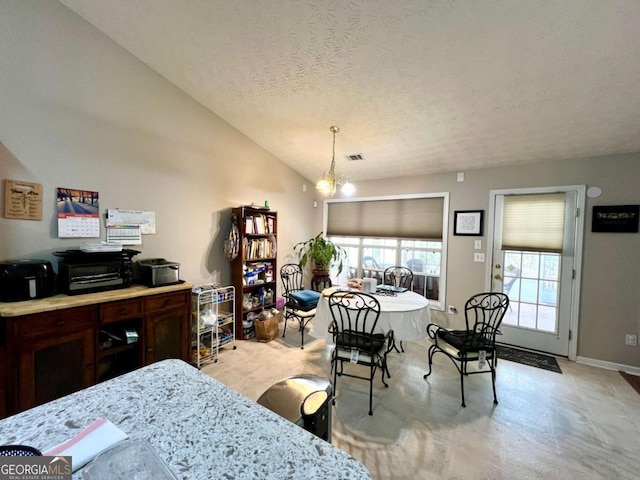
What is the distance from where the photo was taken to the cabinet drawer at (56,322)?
183cm

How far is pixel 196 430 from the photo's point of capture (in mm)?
752

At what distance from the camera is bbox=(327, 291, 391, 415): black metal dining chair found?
2305mm

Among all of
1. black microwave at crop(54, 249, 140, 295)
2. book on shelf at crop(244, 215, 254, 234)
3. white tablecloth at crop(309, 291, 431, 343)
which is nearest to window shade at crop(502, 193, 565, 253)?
white tablecloth at crop(309, 291, 431, 343)

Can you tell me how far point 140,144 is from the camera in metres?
2.80

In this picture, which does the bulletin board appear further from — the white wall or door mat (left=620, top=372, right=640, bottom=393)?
door mat (left=620, top=372, right=640, bottom=393)

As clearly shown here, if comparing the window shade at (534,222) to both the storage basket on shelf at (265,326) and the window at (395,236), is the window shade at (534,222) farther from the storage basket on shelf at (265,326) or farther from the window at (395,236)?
the storage basket on shelf at (265,326)

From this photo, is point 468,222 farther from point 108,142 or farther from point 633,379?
point 108,142

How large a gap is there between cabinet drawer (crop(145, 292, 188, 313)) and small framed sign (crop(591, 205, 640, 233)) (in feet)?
14.8

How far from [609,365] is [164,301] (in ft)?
15.6

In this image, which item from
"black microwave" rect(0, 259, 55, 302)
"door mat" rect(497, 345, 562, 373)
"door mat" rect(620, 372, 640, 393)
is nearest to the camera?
"black microwave" rect(0, 259, 55, 302)

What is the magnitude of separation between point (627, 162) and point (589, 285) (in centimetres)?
137

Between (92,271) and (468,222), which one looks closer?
(92,271)

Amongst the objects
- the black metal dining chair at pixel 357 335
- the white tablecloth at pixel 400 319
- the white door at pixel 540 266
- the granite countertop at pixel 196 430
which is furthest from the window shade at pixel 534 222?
the granite countertop at pixel 196 430

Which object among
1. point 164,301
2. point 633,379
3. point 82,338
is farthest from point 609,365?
point 82,338
